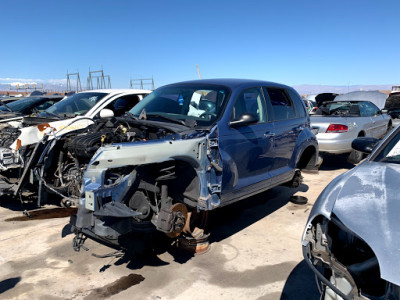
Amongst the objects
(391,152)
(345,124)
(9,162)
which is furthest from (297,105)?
(9,162)

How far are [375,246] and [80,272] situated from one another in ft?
9.89

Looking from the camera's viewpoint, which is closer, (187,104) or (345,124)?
(187,104)

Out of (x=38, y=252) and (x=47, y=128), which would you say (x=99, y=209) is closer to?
(x=38, y=252)

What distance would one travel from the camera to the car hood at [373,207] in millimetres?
1756

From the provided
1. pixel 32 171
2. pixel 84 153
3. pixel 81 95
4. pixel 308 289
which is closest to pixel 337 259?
pixel 308 289

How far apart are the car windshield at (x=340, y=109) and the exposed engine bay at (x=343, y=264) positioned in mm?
7686

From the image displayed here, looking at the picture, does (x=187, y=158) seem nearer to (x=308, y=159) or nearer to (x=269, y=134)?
(x=269, y=134)

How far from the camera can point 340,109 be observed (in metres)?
9.55

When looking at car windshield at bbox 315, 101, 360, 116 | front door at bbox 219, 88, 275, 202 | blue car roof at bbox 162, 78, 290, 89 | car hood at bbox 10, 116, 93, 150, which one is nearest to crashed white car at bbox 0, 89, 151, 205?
car hood at bbox 10, 116, 93, 150

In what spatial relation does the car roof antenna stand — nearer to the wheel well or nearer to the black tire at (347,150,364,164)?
the wheel well

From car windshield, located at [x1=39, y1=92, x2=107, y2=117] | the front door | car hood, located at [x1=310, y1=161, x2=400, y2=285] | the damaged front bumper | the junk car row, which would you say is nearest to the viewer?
car hood, located at [x1=310, y1=161, x2=400, y2=285]

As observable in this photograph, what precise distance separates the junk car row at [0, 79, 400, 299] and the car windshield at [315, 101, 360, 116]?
3945 millimetres

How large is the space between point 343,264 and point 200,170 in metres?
1.87

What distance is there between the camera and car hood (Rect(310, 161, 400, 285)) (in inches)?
69.1
